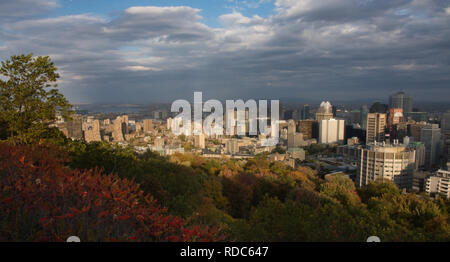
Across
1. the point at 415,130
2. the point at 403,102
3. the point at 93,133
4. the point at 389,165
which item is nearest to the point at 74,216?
the point at 389,165

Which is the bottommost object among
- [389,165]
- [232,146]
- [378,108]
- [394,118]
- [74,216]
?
[232,146]


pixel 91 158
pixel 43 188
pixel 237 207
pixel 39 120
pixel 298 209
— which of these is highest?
pixel 39 120

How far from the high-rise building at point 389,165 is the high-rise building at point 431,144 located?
6.57 meters

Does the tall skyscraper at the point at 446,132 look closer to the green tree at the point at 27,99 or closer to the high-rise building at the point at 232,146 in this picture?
the high-rise building at the point at 232,146

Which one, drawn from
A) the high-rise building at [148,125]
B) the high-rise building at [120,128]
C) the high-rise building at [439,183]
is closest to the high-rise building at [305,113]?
the high-rise building at [148,125]

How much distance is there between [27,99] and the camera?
4.95m

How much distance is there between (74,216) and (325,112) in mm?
34228

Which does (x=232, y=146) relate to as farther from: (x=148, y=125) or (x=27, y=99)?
(x=27, y=99)

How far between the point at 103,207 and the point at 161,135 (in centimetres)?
2092

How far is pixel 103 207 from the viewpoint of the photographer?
1907mm

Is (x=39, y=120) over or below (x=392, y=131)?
over
